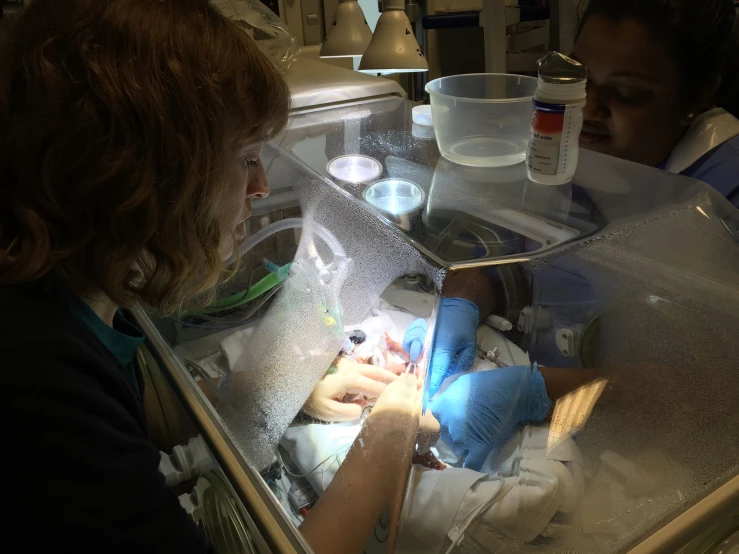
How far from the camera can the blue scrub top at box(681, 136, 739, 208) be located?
3.73ft

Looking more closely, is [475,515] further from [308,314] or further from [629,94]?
[629,94]

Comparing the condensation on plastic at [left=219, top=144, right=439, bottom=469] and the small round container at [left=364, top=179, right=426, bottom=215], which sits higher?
the small round container at [left=364, top=179, right=426, bottom=215]

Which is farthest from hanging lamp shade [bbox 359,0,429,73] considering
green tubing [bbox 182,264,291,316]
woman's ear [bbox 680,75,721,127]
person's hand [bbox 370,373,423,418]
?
person's hand [bbox 370,373,423,418]

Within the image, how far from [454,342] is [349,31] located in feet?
3.21

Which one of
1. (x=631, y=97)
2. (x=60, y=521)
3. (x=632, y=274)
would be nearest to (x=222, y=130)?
(x=60, y=521)

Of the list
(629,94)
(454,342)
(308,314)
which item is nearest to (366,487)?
(454,342)

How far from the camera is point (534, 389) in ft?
2.56

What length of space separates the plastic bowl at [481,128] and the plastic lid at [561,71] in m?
0.09

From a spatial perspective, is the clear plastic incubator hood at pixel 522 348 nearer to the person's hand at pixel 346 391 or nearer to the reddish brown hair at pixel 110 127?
the person's hand at pixel 346 391

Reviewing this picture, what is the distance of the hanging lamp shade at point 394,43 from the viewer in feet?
3.99

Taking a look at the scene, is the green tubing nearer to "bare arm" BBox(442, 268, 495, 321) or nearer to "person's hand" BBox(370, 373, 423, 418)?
"person's hand" BBox(370, 373, 423, 418)

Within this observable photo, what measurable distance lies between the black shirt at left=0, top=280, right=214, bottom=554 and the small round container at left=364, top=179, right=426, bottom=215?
0.47 metres

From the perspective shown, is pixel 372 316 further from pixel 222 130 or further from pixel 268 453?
pixel 222 130

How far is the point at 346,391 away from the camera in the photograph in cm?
94
